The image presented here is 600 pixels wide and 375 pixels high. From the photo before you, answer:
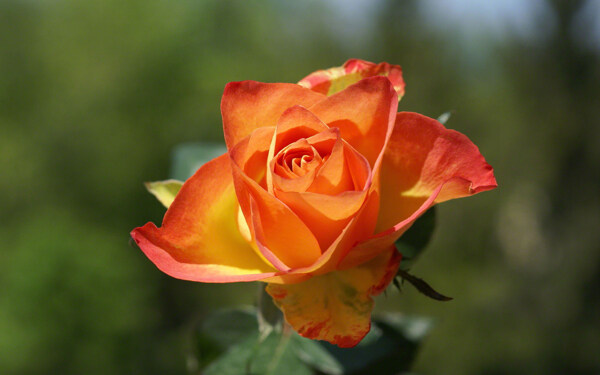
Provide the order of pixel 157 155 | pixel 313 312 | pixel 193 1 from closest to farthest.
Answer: pixel 313 312 < pixel 157 155 < pixel 193 1

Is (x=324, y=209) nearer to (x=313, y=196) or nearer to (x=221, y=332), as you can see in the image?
(x=313, y=196)

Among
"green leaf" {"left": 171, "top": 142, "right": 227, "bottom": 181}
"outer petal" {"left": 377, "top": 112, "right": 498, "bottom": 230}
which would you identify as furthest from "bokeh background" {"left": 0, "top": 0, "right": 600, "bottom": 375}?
"outer petal" {"left": 377, "top": 112, "right": 498, "bottom": 230}

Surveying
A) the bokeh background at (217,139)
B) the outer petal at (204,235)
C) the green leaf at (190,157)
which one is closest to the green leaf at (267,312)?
the outer petal at (204,235)

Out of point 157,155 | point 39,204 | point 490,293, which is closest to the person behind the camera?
point 490,293

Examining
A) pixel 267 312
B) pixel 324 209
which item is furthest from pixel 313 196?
pixel 267 312

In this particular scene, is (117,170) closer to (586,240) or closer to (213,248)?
(586,240)

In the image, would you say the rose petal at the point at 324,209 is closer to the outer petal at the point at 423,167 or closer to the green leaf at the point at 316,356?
the outer petal at the point at 423,167

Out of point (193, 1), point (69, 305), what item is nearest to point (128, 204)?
point (69, 305)
